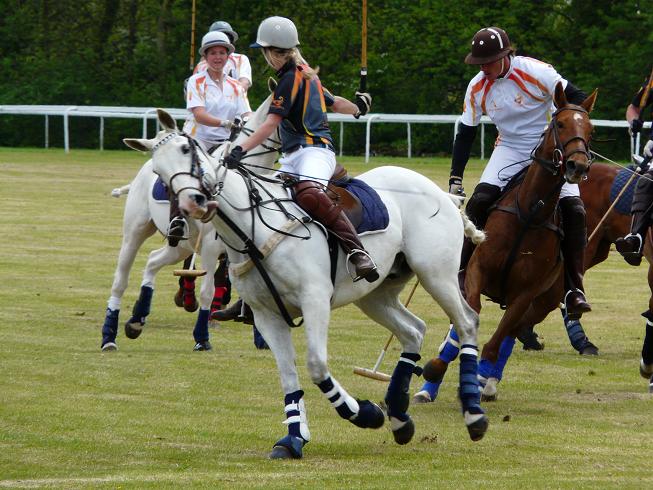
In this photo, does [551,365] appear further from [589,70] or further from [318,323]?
[589,70]

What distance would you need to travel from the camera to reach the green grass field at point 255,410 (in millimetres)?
7504

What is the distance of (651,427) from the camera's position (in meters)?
9.12

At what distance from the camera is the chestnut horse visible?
970 centimetres

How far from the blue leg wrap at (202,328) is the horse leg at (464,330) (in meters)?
3.89

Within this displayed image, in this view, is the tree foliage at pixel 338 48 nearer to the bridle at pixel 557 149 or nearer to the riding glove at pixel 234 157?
the bridle at pixel 557 149

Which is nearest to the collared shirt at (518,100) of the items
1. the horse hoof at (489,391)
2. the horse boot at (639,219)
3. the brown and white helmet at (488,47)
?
the brown and white helmet at (488,47)

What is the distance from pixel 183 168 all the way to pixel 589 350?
6439 millimetres

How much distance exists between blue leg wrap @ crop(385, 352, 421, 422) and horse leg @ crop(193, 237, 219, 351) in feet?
12.5

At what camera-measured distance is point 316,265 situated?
7.93m

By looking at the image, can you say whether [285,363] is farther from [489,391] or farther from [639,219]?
[639,219]

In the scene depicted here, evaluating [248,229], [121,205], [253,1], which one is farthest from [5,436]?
[253,1]

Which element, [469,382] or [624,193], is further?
[624,193]

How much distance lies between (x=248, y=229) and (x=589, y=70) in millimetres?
34158

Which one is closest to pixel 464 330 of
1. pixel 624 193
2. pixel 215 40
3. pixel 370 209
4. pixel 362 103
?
Answer: pixel 370 209
